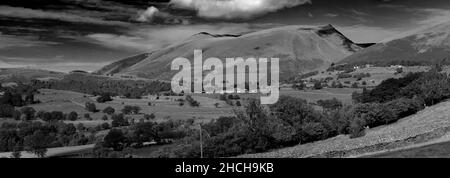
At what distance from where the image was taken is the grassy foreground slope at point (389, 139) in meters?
46.2

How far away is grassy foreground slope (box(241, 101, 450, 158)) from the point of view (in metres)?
46.2

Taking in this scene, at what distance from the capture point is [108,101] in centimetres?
19762

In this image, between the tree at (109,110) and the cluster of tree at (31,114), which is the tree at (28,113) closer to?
the cluster of tree at (31,114)

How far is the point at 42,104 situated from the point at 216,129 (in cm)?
10783

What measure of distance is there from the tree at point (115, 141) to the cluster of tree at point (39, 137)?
13.3 m

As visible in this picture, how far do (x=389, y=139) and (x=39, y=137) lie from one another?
84862mm

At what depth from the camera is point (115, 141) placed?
9969 cm

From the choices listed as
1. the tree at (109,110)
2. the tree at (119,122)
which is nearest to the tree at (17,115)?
the tree at (109,110)

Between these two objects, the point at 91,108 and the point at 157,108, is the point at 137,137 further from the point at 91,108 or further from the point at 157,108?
the point at 157,108

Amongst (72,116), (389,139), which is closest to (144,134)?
(72,116)

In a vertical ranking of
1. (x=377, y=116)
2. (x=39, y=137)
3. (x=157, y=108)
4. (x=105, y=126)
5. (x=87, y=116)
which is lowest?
(x=105, y=126)
